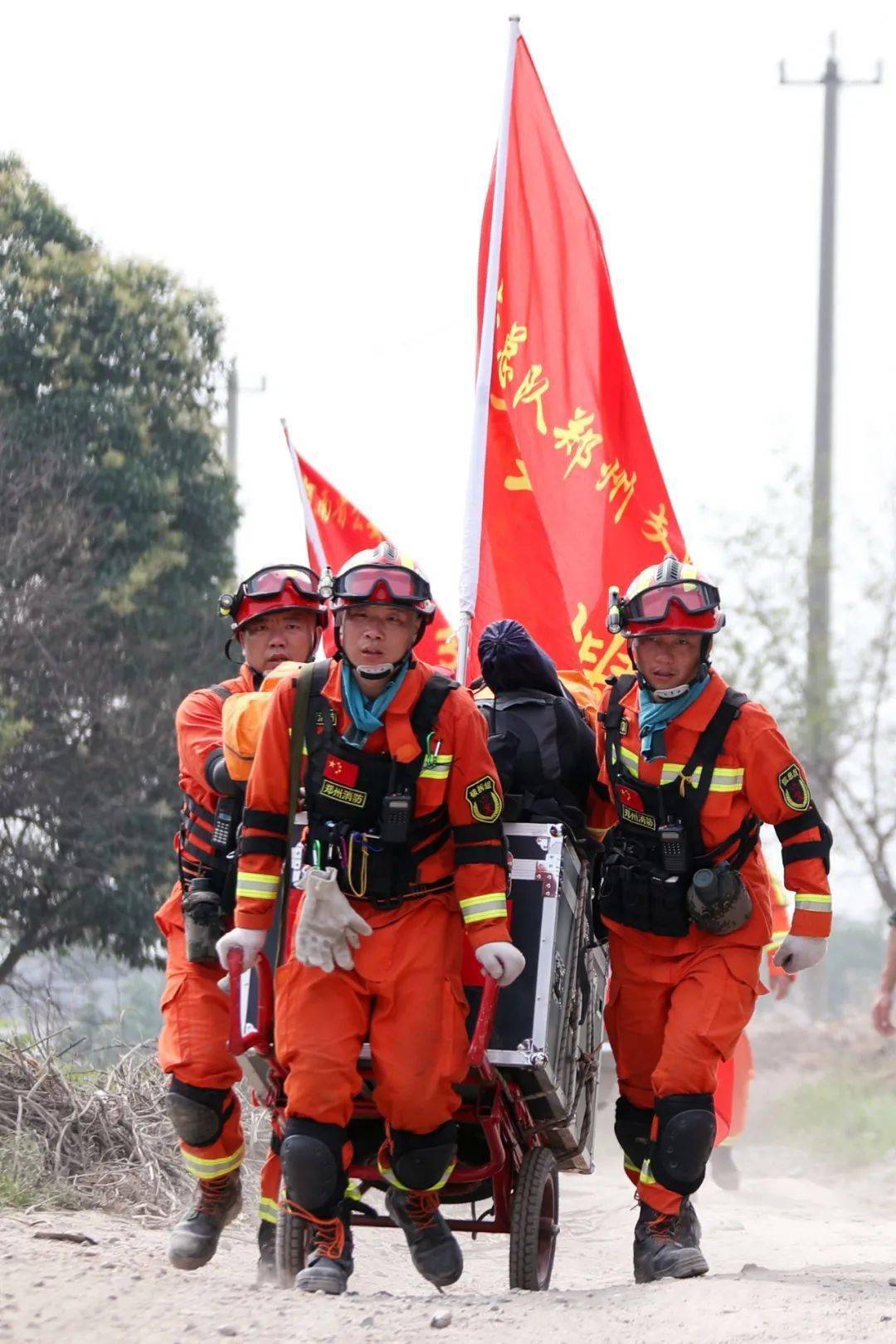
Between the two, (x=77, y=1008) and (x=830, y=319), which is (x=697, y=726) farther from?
(x=830, y=319)

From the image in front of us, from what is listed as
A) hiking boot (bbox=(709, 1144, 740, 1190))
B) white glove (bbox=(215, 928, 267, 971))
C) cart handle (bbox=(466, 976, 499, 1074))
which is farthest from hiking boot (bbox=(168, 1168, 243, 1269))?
hiking boot (bbox=(709, 1144, 740, 1190))

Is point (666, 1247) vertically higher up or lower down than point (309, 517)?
lower down

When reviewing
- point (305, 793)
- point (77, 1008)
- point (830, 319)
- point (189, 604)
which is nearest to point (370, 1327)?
point (305, 793)

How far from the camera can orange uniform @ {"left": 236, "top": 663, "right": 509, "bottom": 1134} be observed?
549cm

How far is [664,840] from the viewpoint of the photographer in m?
6.10

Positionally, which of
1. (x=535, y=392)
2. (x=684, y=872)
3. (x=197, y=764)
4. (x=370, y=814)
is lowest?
(x=684, y=872)

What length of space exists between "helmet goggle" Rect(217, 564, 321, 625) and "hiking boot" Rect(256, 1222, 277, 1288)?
2.09 m

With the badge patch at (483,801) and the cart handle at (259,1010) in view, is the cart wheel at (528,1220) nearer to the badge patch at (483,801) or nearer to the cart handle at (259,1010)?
the cart handle at (259,1010)

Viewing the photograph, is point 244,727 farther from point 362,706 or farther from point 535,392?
point 535,392

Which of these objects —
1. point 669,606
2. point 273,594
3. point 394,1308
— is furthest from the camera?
point 273,594

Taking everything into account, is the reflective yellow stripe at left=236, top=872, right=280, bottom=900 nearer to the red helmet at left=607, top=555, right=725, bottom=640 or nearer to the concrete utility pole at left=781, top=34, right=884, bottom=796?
the red helmet at left=607, top=555, right=725, bottom=640

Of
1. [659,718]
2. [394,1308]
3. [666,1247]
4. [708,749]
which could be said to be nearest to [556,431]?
[659,718]

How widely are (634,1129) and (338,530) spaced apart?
24.8 ft

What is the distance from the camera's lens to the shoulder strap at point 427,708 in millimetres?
5617
